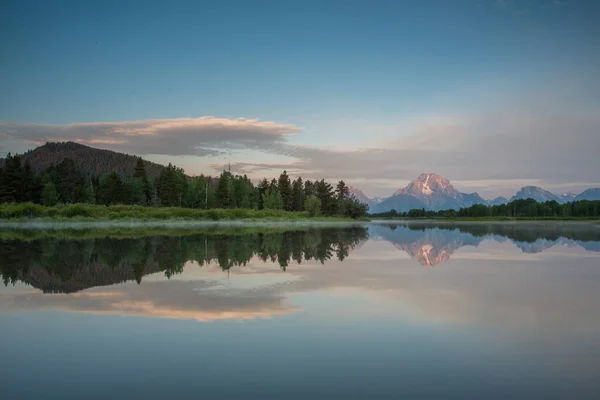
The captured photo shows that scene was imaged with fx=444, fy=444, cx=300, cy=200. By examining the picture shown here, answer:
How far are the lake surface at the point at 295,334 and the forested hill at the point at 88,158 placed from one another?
170671 mm

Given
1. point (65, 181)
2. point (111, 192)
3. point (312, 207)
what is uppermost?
point (65, 181)

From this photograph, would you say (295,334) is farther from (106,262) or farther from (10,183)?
(10,183)

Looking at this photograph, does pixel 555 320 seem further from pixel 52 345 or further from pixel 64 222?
pixel 64 222

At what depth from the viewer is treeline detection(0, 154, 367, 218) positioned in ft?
212

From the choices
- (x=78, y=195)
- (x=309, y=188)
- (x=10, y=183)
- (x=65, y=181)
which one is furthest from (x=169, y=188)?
(x=309, y=188)

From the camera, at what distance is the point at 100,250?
19.9 metres

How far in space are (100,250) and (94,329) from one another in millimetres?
13670

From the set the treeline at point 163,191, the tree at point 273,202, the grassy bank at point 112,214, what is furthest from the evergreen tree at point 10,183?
the tree at point 273,202

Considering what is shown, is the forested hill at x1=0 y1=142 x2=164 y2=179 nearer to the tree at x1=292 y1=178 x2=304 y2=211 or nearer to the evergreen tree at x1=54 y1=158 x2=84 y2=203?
the tree at x1=292 y1=178 x2=304 y2=211

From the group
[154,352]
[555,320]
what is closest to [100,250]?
[154,352]

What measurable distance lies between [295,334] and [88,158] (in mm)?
203237

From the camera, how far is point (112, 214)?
55.0 meters

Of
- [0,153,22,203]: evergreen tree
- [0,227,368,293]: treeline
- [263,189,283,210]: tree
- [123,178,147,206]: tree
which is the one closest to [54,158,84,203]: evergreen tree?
[123,178,147,206]: tree

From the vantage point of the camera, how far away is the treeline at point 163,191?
6469 cm
